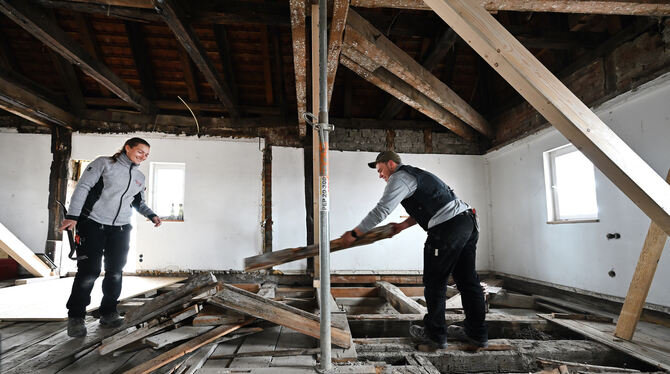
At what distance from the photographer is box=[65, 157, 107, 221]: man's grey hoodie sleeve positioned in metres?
2.28

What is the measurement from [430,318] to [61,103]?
18.9ft

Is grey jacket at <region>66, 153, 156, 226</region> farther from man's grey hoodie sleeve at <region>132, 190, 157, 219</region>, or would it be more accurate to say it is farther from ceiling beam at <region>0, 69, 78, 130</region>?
ceiling beam at <region>0, 69, 78, 130</region>

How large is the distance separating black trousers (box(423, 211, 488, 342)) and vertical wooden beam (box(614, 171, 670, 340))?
102cm

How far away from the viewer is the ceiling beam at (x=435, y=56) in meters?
3.52

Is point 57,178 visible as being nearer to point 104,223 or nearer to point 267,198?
point 267,198

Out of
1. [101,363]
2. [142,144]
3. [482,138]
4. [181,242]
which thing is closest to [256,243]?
[181,242]

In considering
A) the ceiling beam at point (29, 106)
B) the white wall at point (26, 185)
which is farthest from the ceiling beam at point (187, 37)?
the white wall at point (26, 185)

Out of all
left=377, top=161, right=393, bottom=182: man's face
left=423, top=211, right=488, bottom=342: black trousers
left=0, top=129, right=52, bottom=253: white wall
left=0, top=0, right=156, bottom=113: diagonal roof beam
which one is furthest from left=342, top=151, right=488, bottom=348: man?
left=0, top=129, right=52, bottom=253: white wall

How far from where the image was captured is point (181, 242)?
491 cm

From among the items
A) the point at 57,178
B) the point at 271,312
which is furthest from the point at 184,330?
the point at 57,178

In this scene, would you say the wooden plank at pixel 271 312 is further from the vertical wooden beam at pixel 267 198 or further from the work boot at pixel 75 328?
the vertical wooden beam at pixel 267 198

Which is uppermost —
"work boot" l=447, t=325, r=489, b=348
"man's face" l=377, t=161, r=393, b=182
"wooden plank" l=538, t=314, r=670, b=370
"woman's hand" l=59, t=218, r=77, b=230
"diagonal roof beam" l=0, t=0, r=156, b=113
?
"diagonal roof beam" l=0, t=0, r=156, b=113

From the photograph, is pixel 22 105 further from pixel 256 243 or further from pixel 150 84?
pixel 256 243

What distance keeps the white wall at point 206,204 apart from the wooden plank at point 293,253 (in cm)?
299
